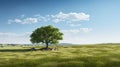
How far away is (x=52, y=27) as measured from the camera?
354ft

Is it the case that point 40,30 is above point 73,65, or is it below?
above

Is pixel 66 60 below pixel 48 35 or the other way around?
below

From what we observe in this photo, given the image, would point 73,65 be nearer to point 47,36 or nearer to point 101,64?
point 101,64

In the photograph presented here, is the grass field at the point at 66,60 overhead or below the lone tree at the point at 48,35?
below

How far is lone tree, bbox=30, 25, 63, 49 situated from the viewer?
106 metres

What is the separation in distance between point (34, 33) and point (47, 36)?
6902 millimetres

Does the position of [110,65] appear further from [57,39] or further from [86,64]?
[57,39]

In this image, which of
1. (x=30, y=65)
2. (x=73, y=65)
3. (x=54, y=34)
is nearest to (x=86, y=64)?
(x=73, y=65)

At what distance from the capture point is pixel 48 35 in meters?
106

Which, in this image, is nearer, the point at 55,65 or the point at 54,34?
the point at 55,65

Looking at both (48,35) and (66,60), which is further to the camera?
(48,35)

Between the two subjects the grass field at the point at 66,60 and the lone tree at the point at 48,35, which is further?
the lone tree at the point at 48,35

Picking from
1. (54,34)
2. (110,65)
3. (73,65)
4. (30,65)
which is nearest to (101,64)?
(110,65)

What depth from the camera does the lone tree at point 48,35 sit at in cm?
10575
